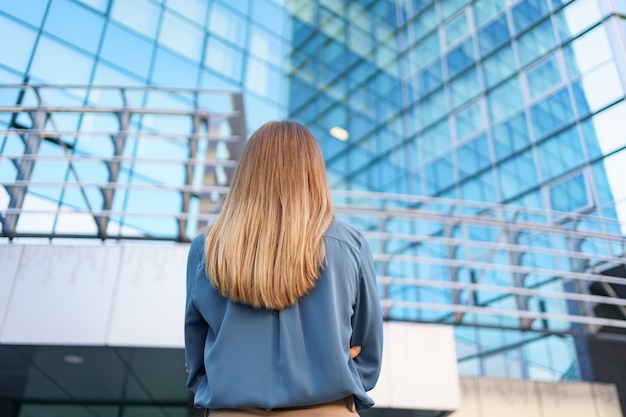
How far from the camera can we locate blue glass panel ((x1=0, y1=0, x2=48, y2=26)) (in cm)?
1196

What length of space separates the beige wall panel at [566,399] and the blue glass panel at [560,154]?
8558mm

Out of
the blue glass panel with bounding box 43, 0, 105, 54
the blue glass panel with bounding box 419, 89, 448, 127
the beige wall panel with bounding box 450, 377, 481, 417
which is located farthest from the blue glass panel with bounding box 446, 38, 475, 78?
the beige wall panel with bounding box 450, 377, 481, 417

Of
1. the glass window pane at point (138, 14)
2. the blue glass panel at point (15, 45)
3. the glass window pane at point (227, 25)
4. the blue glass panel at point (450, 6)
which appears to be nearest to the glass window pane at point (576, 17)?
the blue glass panel at point (450, 6)

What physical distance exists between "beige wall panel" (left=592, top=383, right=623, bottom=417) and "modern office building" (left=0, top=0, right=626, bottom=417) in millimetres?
725

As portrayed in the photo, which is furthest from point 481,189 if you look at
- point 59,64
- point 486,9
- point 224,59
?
point 59,64

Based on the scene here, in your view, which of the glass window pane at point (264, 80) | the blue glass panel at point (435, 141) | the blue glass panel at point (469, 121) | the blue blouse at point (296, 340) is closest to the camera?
the blue blouse at point (296, 340)

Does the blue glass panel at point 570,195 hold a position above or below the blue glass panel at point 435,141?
below

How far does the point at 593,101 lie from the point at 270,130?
562 inches

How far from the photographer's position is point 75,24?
13.5 metres

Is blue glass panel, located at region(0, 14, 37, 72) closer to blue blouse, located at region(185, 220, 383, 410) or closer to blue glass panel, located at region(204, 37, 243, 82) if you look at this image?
blue glass panel, located at region(204, 37, 243, 82)

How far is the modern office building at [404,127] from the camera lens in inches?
314

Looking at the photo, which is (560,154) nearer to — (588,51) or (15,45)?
(588,51)

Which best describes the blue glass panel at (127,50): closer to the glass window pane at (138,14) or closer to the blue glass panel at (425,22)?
the glass window pane at (138,14)

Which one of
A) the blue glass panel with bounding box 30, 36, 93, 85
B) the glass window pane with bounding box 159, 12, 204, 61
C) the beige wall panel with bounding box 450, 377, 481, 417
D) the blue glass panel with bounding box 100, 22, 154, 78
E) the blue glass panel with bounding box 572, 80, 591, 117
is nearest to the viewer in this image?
the beige wall panel with bounding box 450, 377, 481, 417
